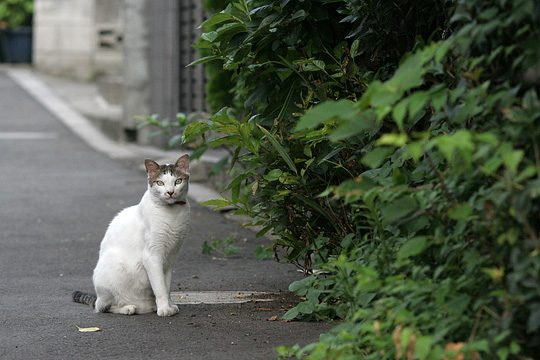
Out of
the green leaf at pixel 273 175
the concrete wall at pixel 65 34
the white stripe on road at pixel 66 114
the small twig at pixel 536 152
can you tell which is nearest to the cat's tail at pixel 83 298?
the green leaf at pixel 273 175

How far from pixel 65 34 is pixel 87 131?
30.4 ft

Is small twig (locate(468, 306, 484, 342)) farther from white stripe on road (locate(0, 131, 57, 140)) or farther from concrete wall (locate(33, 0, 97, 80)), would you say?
concrete wall (locate(33, 0, 97, 80))

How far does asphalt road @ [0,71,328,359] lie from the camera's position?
5.93 metres

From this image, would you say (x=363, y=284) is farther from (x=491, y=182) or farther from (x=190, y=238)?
(x=190, y=238)

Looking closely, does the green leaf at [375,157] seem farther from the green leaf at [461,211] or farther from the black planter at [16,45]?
the black planter at [16,45]

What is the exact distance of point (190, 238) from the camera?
10266 millimetres

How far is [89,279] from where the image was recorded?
8.34 m

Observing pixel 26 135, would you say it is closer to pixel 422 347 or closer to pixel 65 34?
pixel 65 34

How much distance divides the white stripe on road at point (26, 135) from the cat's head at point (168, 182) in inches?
512

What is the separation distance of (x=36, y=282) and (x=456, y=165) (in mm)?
4689

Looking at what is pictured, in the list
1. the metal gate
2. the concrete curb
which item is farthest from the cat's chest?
the metal gate

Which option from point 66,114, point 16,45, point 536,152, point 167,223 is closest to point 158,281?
point 167,223

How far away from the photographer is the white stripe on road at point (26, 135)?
767 inches

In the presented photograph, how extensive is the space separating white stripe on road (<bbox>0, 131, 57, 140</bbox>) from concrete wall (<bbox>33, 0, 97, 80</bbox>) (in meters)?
8.71
